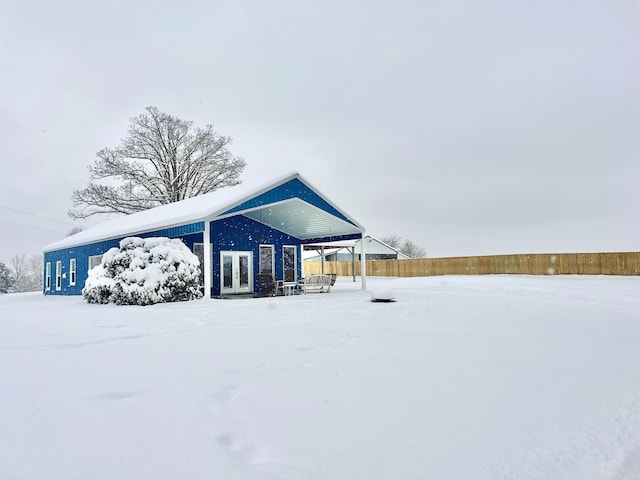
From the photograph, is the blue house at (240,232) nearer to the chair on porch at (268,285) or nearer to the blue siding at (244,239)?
the blue siding at (244,239)

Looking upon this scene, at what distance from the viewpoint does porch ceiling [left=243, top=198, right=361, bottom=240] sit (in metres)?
15.5

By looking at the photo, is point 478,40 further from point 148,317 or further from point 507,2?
point 148,317

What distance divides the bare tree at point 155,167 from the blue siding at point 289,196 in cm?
1459

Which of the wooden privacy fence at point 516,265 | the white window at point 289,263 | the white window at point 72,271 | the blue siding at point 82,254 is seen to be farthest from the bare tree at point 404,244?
the white window at point 72,271

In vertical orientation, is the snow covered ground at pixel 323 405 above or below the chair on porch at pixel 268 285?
below

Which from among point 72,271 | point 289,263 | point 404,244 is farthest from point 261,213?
point 404,244

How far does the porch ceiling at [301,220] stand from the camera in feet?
51.0

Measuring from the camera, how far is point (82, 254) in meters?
19.5

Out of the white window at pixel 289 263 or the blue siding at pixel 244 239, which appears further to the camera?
the white window at pixel 289 263

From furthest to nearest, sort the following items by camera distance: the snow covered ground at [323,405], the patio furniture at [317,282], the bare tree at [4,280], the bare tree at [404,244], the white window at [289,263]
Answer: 1. the bare tree at [404,244]
2. the bare tree at [4,280]
3. the white window at [289,263]
4. the patio furniture at [317,282]
5. the snow covered ground at [323,405]

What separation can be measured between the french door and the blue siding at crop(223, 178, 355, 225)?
413 cm

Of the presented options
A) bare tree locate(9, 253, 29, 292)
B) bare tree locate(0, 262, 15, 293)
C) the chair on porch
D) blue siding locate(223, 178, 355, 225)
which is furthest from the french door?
bare tree locate(9, 253, 29, 292)

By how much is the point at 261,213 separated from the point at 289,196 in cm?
325

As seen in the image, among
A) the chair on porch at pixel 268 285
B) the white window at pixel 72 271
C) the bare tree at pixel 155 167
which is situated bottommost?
the chair on porch at pixel 268 285
